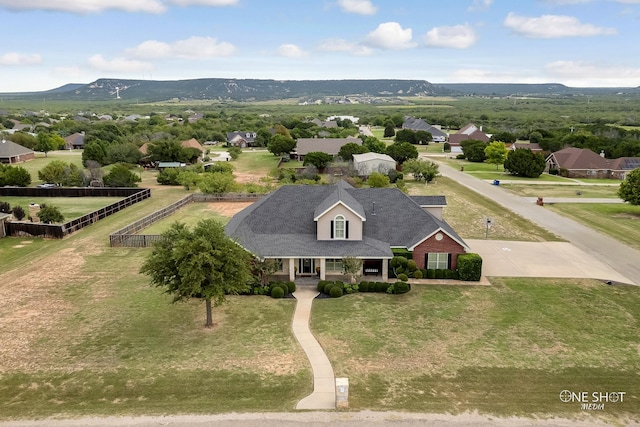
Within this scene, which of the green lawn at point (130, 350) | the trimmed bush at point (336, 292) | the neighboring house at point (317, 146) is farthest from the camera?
the neighboring house at point (317, 146)

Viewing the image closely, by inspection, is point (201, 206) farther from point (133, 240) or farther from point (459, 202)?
point (459, 202)

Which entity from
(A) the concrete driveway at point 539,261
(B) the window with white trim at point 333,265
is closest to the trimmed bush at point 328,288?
(B) the window with white trim at point 333,265

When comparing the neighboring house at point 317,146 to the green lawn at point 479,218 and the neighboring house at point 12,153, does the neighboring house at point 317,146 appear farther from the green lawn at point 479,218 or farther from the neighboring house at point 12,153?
the neighboring house at point 12,153

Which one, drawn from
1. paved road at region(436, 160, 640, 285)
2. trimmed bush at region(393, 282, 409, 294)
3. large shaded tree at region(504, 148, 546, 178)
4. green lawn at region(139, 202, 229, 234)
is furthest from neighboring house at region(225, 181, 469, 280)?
large shaded tree at region(504, 148, 546, 178)

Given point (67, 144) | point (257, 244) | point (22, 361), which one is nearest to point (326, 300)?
point (257, 244)

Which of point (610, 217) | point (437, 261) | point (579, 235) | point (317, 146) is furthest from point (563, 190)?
point (317, 146)

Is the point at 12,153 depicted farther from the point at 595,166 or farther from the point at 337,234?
the point at 595,166
